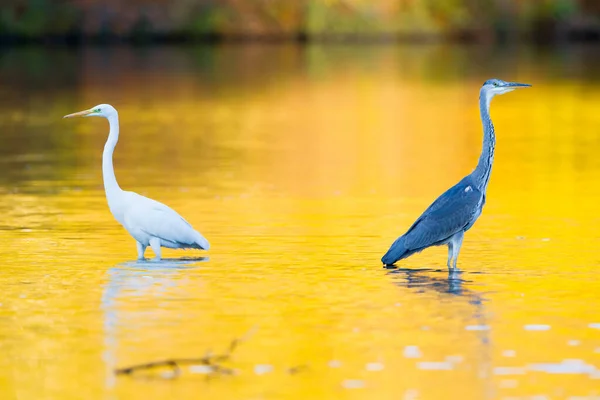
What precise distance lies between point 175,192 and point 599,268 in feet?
20.9

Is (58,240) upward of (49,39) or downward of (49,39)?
downward

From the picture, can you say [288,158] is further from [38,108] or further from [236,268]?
[38,108]

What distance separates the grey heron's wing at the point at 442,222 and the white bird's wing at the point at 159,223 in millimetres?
1756

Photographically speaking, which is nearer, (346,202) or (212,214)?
(212,214)

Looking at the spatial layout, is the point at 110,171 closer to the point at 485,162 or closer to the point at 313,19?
the point at 485,162

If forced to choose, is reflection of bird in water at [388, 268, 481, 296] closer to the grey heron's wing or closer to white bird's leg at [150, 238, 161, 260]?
the grey heron's wing

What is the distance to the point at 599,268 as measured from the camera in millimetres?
11891

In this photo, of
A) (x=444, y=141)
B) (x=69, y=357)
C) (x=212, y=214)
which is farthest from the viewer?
(x=444, y=141)

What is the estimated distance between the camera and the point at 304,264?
12.2 m

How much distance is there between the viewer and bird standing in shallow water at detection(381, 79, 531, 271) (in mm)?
11641

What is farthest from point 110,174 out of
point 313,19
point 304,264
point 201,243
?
point 313,19

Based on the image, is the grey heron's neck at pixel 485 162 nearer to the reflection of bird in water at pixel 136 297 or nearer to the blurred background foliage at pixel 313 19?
the reflection of bird in water at pixel 136 297

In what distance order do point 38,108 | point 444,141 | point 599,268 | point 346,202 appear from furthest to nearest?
point 38,108 → point 444,141 → point 346,202 → point 599,268

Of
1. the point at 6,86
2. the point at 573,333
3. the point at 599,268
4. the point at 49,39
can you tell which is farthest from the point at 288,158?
the point at 49,39
